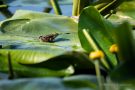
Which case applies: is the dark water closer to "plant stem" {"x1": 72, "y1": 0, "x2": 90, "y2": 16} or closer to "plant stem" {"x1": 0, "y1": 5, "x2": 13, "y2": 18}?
"plant stem" {"x1": 0, "y1": 5, "x2": 13, "y2": 18}

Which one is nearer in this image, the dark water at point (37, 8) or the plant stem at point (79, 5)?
the plant stem at point (79, 5)

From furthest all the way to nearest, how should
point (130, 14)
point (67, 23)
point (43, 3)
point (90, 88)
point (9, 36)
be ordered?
1. point (43, 3)
2. point (130, 14)
3. point (67, 23)
4. point (9, 36)
5. point (90, 88)

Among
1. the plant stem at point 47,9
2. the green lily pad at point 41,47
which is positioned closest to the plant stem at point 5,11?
the plant stem at point 47,9

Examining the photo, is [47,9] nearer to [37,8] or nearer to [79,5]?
[37,8]

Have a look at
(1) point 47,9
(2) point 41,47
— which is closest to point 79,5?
(1) point 47,9

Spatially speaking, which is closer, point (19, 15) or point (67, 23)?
point (67, 23)

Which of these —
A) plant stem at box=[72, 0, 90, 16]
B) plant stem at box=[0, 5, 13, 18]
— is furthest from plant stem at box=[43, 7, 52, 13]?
plant stem at box=[72, 0, 90, 16]

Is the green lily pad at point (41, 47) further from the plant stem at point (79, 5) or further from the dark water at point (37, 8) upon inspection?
the dark water at point (37, 8)

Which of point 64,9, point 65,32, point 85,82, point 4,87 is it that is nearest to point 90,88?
point 85,82

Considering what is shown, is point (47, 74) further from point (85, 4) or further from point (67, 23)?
point (85, 4)

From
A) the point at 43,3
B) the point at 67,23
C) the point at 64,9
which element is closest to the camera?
the point at 67,23

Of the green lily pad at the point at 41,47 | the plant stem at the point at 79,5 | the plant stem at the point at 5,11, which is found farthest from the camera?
the plant stem at the point at 5,11
